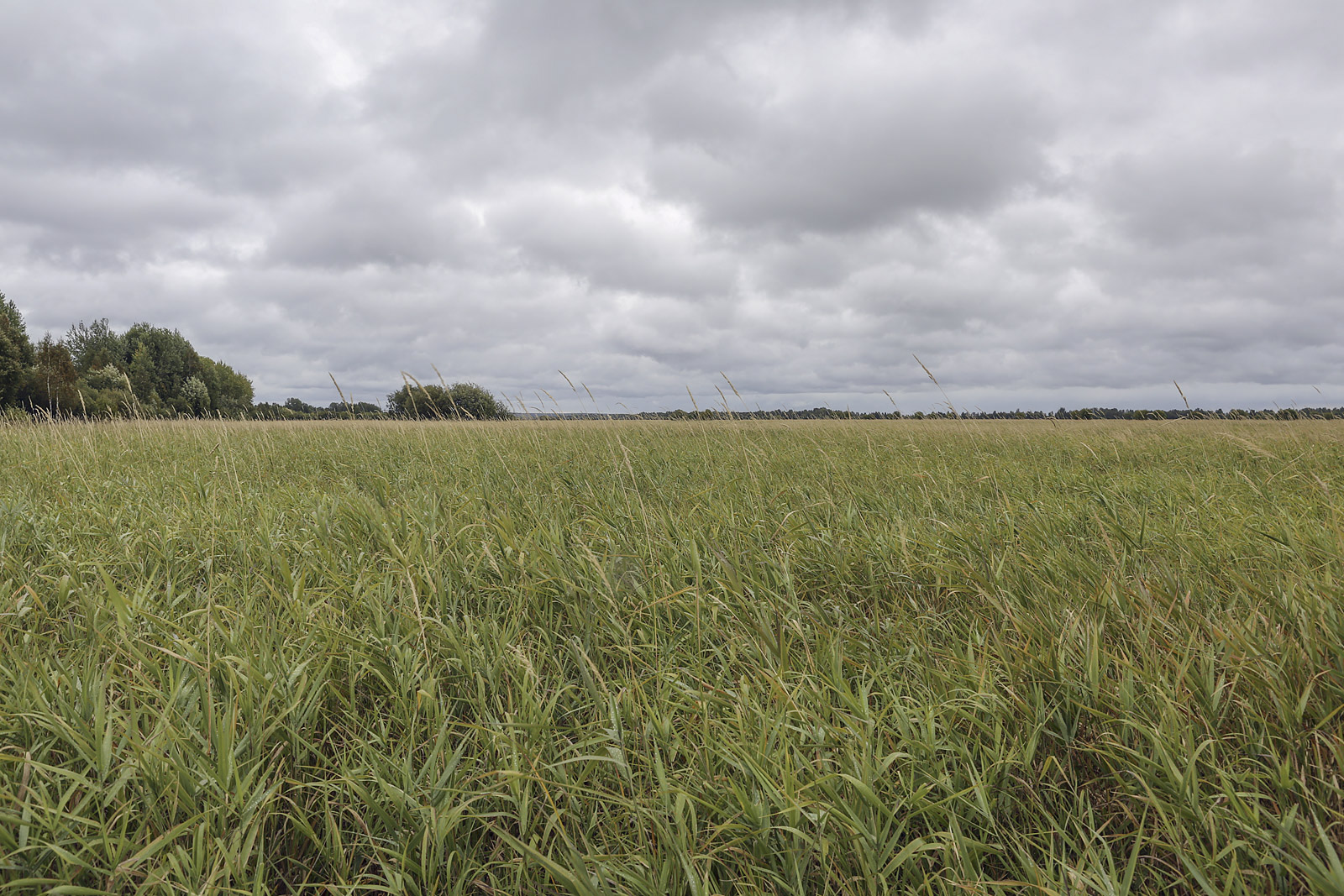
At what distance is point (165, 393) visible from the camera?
6812 centimetres

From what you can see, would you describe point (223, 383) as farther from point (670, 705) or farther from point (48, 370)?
point (670, 705)

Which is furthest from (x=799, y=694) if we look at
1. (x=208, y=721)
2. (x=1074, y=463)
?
(x=1074, y=463)

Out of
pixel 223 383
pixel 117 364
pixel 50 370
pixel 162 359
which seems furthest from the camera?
pixel 223 383

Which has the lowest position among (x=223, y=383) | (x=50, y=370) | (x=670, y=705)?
(x=670, y=705)

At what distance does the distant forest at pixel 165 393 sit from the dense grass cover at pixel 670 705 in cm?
245

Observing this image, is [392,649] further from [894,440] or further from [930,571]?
[894,440]

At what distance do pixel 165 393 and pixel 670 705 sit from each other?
90695 mm

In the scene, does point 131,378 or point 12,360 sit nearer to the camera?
point 12,360

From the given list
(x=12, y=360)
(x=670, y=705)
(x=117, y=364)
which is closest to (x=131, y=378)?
(x=117, y=364)

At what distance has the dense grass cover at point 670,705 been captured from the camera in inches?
51.8

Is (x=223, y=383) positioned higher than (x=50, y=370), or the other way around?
(x=223, y=383)

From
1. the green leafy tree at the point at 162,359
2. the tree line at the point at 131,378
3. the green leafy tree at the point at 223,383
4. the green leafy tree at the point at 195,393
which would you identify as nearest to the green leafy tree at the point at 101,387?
the tree line at the point at 131,378

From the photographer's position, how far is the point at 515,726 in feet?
5.31

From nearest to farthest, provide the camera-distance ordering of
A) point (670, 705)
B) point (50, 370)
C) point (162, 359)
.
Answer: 1. point (670, 705)
2. point (50, 370)
3. point (162, 359)
